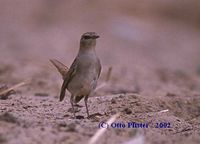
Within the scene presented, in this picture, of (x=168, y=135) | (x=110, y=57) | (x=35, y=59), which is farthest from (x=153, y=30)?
(x=168, y=135)

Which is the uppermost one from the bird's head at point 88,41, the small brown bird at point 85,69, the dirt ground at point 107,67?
the bird's head at point 88,41

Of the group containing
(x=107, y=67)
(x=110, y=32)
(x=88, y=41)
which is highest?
(x=88, y=41)

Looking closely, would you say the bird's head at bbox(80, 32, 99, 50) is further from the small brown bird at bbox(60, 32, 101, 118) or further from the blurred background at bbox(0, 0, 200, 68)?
the blurred background at bbox(0, 0, 200, 68)

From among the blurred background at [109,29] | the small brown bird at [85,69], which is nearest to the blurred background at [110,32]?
the blurred background at [109,29]

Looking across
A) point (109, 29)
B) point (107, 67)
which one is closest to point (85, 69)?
point (107, 67)

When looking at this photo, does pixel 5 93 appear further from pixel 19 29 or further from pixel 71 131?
pixel 19 29

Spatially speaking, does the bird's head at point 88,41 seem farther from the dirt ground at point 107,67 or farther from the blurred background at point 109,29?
the blurred background at point 109,29

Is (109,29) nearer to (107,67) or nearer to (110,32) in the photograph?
(110,32)

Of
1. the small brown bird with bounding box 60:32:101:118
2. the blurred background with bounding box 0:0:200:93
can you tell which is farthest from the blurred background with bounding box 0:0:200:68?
the small brown bird with bounding box 60:32:101:118
